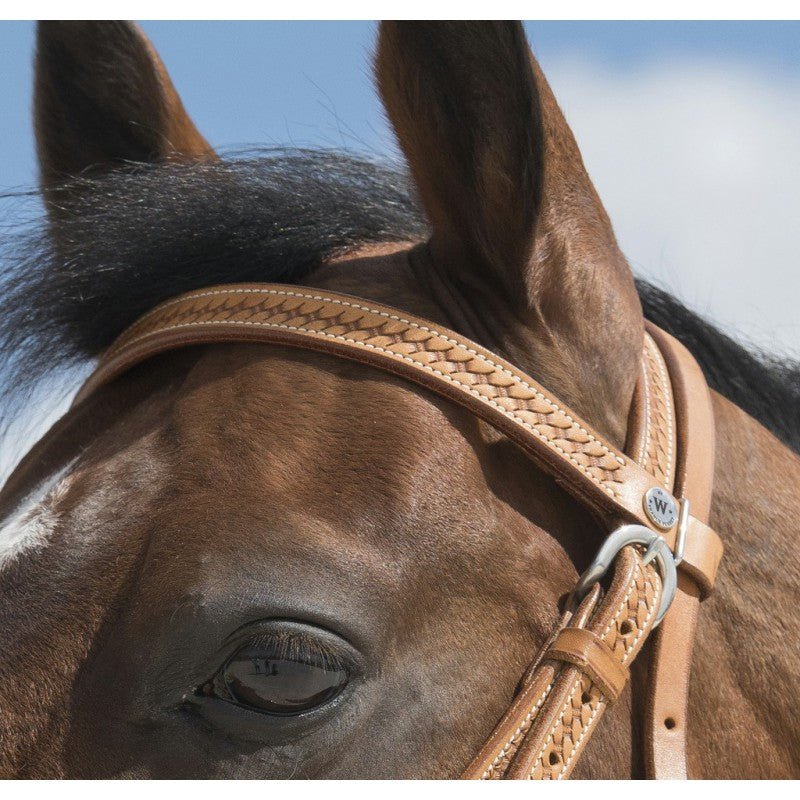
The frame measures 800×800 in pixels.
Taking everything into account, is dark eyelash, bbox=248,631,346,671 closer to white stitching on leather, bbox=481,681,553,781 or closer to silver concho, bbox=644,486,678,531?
white stitching on leather, bbox=481,681,553,781

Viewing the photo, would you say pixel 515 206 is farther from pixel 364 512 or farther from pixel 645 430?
pixel 364 512

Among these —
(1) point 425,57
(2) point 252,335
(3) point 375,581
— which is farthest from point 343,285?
(3) point 375,581

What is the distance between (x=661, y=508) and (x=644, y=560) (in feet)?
0.30

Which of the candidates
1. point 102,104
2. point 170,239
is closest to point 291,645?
point 170,239

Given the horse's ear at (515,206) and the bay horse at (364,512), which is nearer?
the bay horse at (364,512)

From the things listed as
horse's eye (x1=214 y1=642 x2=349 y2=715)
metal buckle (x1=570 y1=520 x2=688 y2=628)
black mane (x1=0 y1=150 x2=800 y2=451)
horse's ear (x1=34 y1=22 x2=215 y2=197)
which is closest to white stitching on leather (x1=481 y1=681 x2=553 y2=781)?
metal buckle (x1=570 y1=520 x2=688 y2=628)

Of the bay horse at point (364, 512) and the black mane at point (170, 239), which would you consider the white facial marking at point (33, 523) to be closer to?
the bay horse at point (364, 512)

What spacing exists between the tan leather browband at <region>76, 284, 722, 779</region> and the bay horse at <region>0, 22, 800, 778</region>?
40 mm

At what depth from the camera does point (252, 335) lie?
1.58m

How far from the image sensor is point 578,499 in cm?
151

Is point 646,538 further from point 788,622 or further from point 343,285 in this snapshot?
point 343,285

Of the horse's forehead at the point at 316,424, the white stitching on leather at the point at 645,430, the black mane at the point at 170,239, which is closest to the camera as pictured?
the horse's forehead at the point at 316,424

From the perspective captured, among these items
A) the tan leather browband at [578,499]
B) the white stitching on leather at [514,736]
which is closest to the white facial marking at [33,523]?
the tan leather browband at [578,499]

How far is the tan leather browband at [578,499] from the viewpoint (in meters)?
1.38
